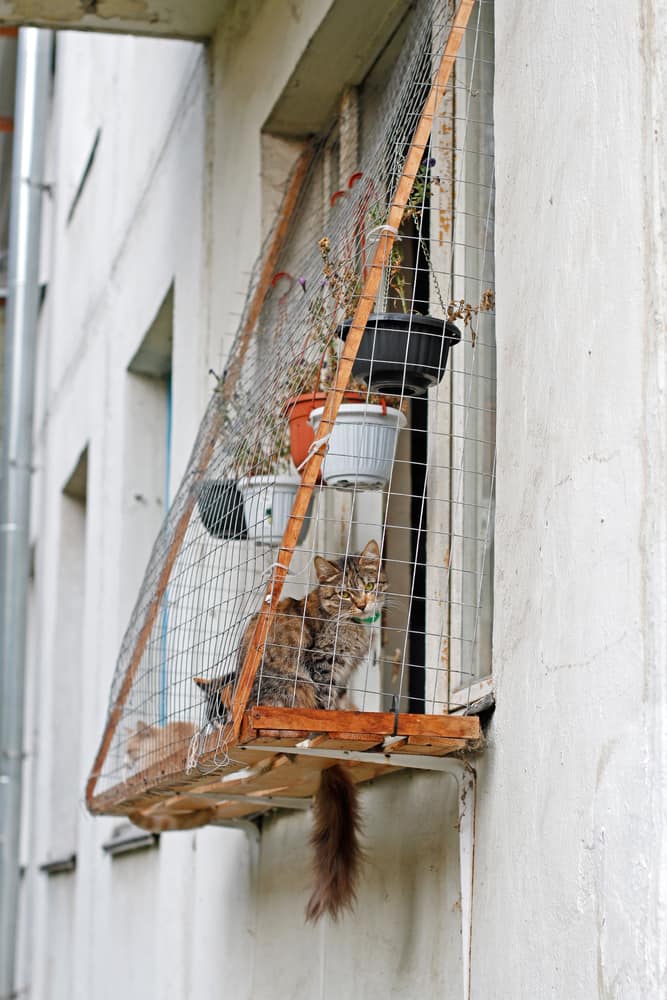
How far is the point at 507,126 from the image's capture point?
3.13 m

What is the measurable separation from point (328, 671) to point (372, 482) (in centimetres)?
47

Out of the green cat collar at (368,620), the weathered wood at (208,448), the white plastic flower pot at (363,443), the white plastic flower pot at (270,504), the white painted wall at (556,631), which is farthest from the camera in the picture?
the weathered wood at (208,448)

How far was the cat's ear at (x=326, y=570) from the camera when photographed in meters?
3.68

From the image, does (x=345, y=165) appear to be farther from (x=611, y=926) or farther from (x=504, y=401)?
(x=611, y=926)

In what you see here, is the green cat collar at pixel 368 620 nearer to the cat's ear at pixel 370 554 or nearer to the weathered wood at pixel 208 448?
the cat's ear at pixel 370 554

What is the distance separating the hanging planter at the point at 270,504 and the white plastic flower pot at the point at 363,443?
459mm

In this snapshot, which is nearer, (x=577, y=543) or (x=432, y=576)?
(x=577, y=543)

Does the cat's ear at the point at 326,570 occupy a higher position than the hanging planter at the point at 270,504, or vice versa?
the hanging planter at the point at 270,504

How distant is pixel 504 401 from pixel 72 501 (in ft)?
25.5

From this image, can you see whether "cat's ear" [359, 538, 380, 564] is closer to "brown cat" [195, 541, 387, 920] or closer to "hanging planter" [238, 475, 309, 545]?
"brown cat" [195, 541, 387, 920]

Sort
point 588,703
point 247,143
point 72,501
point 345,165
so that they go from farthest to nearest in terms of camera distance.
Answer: point 72,501
point 247,143
point 345,165
point 588,703

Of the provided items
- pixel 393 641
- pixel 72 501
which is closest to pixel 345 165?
pixel 393 641

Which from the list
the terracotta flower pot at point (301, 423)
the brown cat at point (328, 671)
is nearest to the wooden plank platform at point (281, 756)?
the brown cat at point (328, 671)

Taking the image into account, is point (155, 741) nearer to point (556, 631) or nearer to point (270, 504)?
point (270, 504)
